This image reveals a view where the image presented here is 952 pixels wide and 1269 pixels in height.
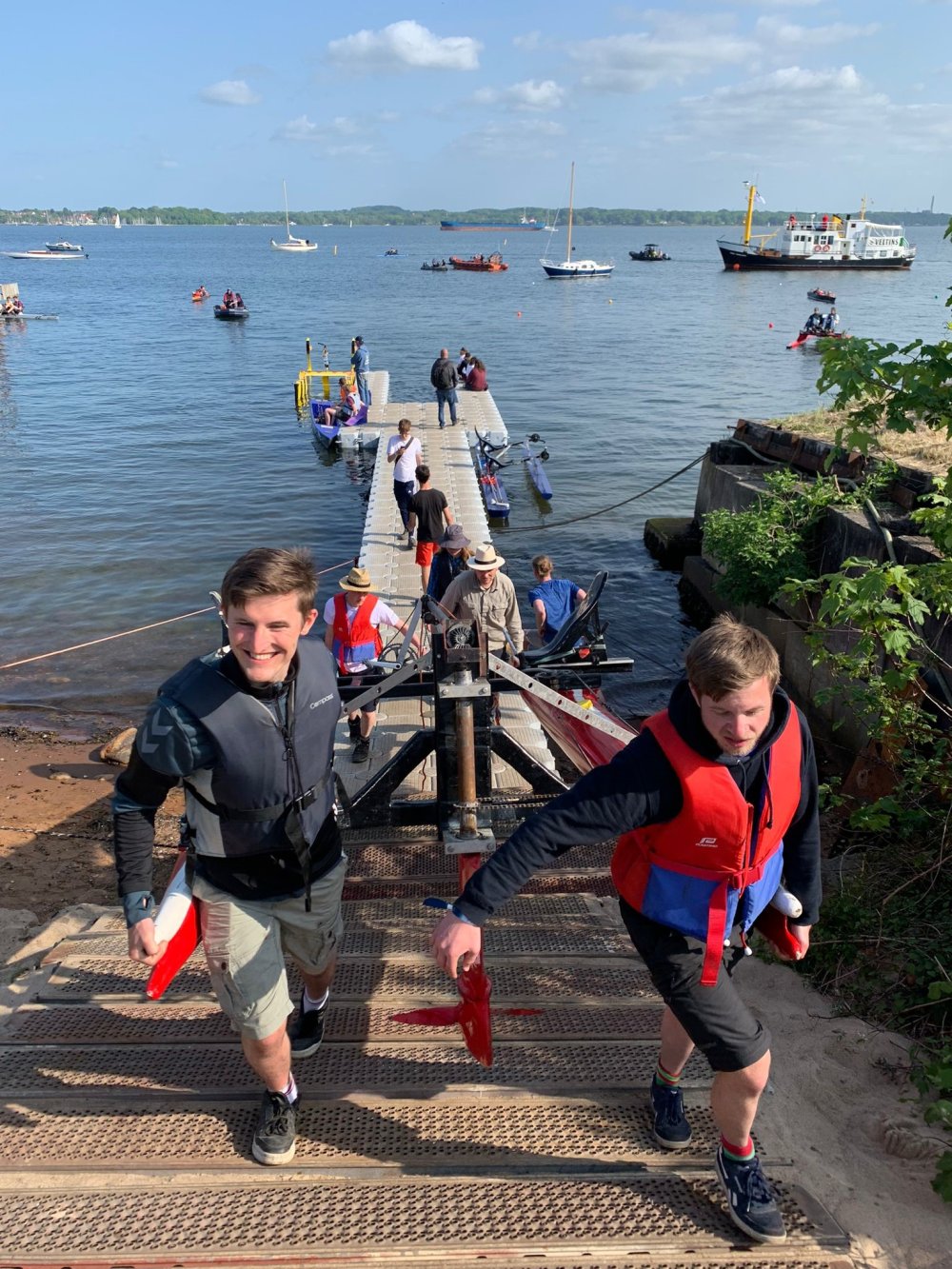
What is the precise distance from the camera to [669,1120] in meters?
2.81

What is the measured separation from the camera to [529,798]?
516cm

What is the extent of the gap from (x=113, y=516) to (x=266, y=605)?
18640 millimetres

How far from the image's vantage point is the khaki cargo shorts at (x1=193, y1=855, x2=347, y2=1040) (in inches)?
107

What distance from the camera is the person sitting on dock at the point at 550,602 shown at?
8320 millimetres

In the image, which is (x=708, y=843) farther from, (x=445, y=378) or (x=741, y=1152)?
(x=445, y=378)

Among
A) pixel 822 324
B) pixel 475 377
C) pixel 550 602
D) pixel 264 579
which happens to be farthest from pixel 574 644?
pixel 822 324

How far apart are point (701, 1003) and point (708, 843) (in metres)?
0.49

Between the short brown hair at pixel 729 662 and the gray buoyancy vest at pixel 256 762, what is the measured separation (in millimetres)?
1159

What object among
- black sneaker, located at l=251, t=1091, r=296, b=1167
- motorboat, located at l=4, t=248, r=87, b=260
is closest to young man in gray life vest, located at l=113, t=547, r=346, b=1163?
black sneaker, located at l=251, t=1091, r=296, b=1167

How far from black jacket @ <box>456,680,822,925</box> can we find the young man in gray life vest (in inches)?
24.8

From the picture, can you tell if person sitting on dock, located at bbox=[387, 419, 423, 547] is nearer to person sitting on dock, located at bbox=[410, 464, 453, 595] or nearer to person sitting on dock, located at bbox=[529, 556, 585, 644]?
person sitting on dock, located at bbox=[410, 464, 453, 595]

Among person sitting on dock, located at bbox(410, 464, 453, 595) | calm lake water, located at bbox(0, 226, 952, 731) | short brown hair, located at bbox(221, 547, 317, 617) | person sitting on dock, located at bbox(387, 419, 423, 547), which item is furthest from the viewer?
person sitting on dock, located at bbox(387, 419, 423, 547)

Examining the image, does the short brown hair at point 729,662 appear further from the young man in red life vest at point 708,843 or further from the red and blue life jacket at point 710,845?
the red and blue life jacket at point 710,845

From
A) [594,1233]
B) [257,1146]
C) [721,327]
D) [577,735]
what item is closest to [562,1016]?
[594,1233]
